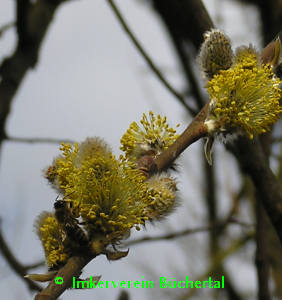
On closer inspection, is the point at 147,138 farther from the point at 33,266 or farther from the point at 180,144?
the point at 33,266

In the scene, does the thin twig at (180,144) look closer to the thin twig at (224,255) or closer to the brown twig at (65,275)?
the brown twig at (65,275)

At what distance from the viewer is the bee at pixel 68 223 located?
0.96 metres

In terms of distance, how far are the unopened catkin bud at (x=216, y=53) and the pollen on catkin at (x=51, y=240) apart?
55 centimetres

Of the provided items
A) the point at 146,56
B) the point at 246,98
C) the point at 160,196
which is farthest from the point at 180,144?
the point at 146,56

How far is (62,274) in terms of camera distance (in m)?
0.91

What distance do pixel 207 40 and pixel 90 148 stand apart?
17.9 inches

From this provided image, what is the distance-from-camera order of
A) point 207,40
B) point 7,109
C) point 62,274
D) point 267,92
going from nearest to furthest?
point 62,274, point 267,92, point 207,40, point 7,109

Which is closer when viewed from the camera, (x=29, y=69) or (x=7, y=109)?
(x=7, y=109)

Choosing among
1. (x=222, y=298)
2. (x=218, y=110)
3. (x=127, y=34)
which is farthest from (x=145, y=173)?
(x=222, y=298)

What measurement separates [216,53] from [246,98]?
153 millimetres

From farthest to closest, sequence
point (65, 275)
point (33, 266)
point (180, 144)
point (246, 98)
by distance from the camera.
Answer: point (33, 266), point (246, 98), point (180, 144), point (65, 275)

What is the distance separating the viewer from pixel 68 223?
0.97 meters

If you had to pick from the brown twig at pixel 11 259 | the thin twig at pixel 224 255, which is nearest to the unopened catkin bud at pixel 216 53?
the brown twig at pixel 11 259

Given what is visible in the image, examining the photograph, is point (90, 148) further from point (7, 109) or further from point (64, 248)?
Answer: point (7, 109)
